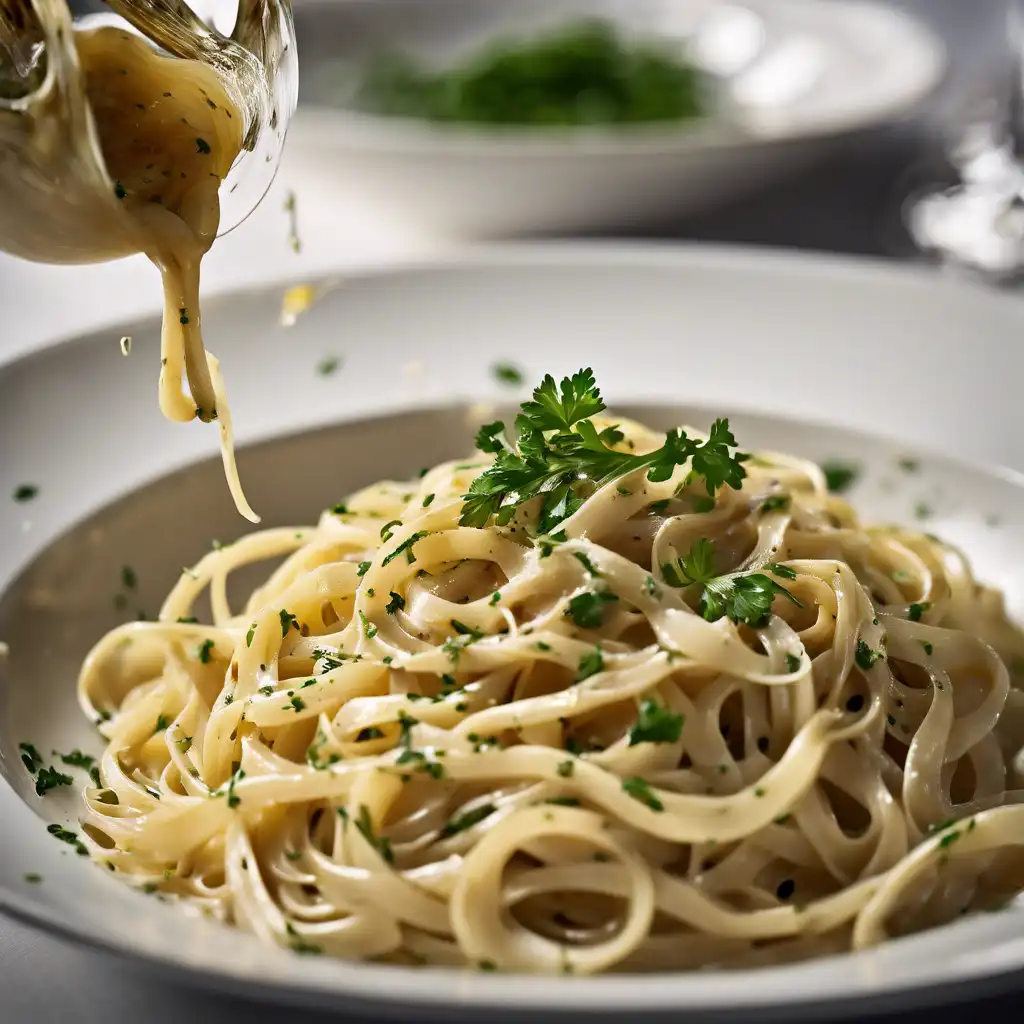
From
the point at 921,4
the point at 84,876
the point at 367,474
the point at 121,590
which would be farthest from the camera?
the point at 921,4

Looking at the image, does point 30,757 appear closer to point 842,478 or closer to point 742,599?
point 742,599

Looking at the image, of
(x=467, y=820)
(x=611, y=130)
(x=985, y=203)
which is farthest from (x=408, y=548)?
(x=985, y=203)

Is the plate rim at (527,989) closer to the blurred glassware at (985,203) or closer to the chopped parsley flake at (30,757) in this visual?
the chopped parsley flake at (30,757)

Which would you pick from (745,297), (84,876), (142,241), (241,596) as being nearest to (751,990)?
(84,876)

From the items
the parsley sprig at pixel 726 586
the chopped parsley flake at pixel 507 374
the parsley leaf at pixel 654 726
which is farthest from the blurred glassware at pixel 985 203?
the parsley leaf at pixel 654 726

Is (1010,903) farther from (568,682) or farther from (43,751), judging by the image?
(43,751)

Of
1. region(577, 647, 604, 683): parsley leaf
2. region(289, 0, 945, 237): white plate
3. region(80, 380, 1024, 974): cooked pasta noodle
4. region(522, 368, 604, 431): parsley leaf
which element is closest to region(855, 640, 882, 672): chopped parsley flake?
region(80, 380, 1024, 974): cooked pasta noodle

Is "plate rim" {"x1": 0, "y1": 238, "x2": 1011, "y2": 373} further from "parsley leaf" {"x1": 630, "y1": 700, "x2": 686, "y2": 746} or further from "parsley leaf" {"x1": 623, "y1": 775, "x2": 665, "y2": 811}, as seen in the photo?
"parsley leaf" {"x1": 623, "y1": 775, "x2": 665, "y2": 811}
